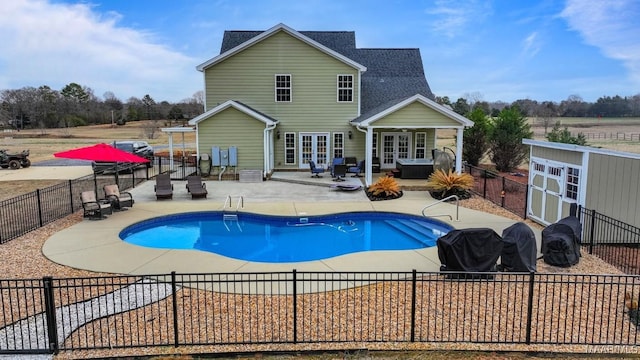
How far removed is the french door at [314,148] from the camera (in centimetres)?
2466

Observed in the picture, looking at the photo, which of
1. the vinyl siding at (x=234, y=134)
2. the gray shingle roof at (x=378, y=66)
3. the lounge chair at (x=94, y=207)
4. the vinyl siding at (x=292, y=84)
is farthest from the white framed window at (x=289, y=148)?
the lounge chair at (x=94, y=207)

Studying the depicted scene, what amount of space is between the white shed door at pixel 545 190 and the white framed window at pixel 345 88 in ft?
38.7

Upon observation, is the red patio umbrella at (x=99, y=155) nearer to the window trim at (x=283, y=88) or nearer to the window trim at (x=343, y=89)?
the window trim at (x=283, y=88)

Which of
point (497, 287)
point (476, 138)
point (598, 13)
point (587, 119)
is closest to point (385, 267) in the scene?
point (497, 287)

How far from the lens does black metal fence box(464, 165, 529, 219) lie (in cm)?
1597

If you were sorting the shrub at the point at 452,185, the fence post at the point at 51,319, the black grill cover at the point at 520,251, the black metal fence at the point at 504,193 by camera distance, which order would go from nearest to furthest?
1. the fence post at the point at 51,319
2. the black grill cover at the point at 520,251
3. the black metal fence at the point at 504,193
4. the shrub at the point at 452,185

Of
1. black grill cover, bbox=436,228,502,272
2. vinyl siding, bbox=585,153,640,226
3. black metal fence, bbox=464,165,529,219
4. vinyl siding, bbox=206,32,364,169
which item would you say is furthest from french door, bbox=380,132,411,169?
black grill cover, bbox=436,228,502,272

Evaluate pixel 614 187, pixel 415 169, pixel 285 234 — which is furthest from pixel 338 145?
pixel 614 187

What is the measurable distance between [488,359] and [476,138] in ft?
70.5

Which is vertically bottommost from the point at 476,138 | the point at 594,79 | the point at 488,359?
the point at 488,359

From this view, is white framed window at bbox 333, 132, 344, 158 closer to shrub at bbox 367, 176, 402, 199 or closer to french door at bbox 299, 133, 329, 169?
french door at bbox 299, 133, 329, 169

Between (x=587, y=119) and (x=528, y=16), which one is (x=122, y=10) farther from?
(x=587, y=119)

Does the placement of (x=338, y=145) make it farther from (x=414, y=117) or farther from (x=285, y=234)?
(x=285, y=234)

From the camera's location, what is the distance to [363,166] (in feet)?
74.8
